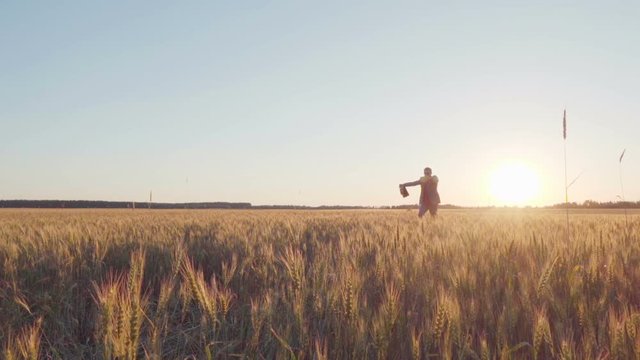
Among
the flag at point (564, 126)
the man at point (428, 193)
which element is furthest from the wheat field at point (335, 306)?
the man at point (428, 193)

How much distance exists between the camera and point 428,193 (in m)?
12.4

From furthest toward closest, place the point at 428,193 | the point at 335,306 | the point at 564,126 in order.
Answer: the point at 428,193 → the point at 564,126 → the point at 335,306

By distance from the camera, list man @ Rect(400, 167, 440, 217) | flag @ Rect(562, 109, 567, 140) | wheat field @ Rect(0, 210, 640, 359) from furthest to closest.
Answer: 1. man @ Rect(400, 167, 440, 217)
2. flag @ Rect(562, 109, 567, 140)
3. wheat field @ Rect(0, 210, 640, 359)

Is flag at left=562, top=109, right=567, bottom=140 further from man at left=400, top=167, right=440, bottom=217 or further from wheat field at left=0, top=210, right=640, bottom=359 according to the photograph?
man at left=400, top=167, right=440, bottom=217

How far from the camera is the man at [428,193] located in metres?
12.2

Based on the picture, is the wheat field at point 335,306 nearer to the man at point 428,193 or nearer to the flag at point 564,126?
the flag at point 564,126

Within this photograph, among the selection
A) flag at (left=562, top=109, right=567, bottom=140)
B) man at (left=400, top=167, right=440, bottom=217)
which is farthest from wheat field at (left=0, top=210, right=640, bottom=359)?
man at (left=400, top=167, right=440, bottom=217)

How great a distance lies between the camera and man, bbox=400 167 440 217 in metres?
12.2

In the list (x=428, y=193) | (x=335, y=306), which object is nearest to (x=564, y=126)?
(x=335, y=306)

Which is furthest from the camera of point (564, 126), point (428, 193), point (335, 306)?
point (428, 193)

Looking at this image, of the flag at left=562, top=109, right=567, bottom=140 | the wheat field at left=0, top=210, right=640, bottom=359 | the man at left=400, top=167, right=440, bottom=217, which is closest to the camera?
the wheat field at left=0, top=210, right=640, bottom=359

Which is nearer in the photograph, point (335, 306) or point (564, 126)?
point (335, 306)

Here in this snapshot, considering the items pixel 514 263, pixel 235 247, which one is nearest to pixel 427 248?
pixel 514 263

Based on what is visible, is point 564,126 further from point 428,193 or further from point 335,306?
point 428,193
